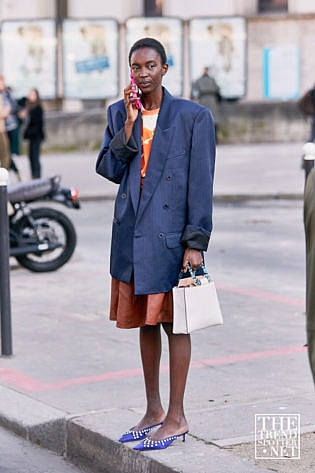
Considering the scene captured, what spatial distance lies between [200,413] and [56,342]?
242 cm

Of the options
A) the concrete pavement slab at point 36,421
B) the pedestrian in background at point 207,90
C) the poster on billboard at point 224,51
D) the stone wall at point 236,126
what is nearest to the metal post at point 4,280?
the concrete pavement slab at point 36,421

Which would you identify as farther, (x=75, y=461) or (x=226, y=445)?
(x=75, y=461)

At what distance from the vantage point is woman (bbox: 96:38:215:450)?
5441 mm

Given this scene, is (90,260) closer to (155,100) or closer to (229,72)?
(155,100)

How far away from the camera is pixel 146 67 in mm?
5445

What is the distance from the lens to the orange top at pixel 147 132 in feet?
18.2

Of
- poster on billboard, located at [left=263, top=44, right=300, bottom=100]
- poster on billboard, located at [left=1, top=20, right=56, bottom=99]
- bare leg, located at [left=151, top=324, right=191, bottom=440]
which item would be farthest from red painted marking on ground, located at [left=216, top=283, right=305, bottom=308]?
poster on billboard, located at [left=263, top=44, right=300, bottom=100]

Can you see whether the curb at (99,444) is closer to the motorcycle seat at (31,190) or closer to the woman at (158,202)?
the woman at (158,202)

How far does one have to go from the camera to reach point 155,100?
5.56 m

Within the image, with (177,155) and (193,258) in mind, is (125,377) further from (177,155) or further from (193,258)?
(177,155)

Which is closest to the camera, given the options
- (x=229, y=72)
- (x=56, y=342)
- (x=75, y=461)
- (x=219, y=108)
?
(x=75, y=461)

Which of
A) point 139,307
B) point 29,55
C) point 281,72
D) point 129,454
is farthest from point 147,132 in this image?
point 281,72

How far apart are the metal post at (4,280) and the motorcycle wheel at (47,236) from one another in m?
3.30

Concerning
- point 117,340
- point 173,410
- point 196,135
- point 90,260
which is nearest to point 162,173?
point 196,135
